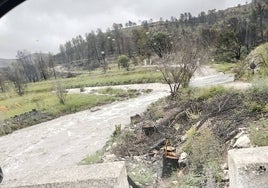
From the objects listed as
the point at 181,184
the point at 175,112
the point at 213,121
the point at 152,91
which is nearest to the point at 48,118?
the point at 152,91

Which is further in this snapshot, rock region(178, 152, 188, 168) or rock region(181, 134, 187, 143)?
rock region(181, 134, 187, 143)

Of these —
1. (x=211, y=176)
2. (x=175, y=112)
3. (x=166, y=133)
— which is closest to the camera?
(x=211, y=176)

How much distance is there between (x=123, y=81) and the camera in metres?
33.4

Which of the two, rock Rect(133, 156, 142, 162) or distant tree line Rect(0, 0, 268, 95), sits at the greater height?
distant tree line Rect(0, 0, 268, 95)

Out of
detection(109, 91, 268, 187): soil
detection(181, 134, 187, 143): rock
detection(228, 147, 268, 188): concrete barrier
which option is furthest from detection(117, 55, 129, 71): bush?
detection(228, 147, 268, 188): concrete barrier

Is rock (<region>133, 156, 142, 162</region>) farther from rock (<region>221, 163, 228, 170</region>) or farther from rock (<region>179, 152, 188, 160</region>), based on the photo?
rock (<region>221, 163, 228, 170</region>)

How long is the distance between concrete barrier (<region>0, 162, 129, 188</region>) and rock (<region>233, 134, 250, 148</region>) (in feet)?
11.5

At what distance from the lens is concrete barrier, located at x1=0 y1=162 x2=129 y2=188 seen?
2504 mm

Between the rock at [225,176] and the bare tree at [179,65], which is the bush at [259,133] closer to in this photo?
the rock at [225,176]

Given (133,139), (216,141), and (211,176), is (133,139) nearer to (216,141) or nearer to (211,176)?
(216,141)

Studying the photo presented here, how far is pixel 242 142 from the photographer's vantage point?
18.9 ft

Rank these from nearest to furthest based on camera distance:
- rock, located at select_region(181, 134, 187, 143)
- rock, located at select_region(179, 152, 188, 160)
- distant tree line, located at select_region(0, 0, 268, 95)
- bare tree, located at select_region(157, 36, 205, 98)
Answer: rock, located at select_region(179, 152, 188, 160)
rock, located at select_region(181, 134, 187, 143)
bare tree, located at select_region(157, 36, 205, 98)
distant tree line, located at select_region(0, 0, 268, 95)

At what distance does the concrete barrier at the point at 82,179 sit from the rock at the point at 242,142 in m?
3.49

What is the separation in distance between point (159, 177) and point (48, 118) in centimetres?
1543
